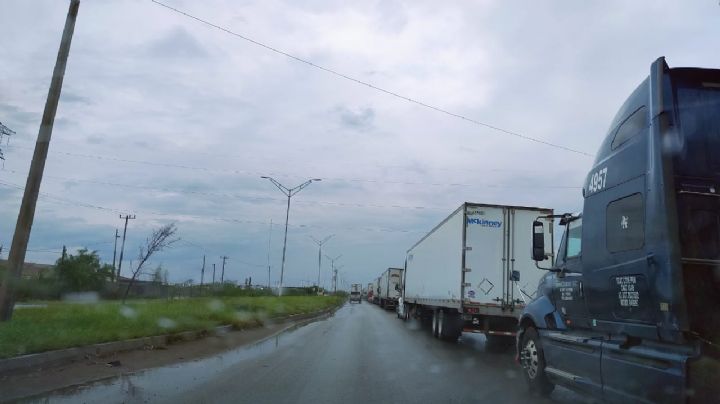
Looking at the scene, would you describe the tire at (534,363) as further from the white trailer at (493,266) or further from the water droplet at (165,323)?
the water droplet at (165,323)

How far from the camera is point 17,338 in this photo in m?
9.29

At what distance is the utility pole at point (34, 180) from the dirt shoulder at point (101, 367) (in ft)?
8.04

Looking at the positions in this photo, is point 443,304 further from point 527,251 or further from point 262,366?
point 262,366

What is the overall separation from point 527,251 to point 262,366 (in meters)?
8.18

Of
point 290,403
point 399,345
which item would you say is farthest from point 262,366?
point 399,345

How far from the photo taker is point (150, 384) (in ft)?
28.1

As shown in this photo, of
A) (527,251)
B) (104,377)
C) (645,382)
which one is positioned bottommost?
(104,377)

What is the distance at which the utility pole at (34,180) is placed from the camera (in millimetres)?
11438

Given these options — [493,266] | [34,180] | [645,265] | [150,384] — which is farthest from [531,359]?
[34,180]

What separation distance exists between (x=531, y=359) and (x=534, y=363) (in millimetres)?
142

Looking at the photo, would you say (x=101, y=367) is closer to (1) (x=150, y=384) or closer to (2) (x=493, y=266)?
(1) (x=150, y=384)

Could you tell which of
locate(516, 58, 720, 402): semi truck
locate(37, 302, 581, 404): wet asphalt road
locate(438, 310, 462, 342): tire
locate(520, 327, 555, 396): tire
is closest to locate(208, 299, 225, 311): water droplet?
locate(37, 302, 581, 404): wet asphalt road

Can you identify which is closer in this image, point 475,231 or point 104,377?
point 104,377

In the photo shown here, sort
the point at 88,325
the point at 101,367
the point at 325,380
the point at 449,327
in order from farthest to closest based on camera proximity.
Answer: the point at 449,327 < the point at 88,325 < the point at 101,367 < the point at 325,380
